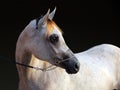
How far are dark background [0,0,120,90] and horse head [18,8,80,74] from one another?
7.48ft

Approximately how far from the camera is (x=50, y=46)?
13.2ft

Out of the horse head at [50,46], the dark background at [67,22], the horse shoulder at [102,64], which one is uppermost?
the dark background at [67,22]

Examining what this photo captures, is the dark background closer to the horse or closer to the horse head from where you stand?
the horse

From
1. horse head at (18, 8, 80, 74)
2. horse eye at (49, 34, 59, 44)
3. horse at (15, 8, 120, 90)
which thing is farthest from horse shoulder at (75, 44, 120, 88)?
horse eye at (49, 34, 59, 44)

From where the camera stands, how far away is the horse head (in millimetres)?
4004

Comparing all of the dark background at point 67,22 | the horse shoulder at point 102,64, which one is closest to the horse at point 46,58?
the horse shoulder at point 102,64

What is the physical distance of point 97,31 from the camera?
710 cm

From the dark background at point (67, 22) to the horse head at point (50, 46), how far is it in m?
2.28

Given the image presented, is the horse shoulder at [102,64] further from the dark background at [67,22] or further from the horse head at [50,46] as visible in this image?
the dark background at [67,22]

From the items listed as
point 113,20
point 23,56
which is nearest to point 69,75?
point 23,56

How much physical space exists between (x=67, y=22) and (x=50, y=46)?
282 cm

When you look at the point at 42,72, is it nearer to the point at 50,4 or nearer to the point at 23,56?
the point at 23,56

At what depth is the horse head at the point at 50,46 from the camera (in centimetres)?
400

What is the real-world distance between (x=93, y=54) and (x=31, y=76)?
3.96 feet
